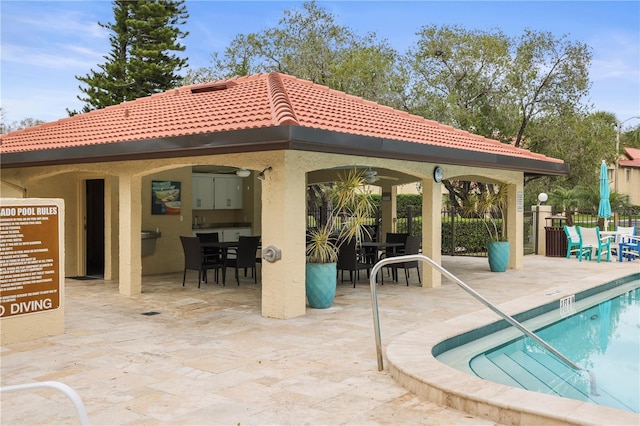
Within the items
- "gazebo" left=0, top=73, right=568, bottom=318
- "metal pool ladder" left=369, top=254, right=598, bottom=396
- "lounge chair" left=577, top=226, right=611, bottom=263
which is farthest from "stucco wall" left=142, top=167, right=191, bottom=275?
"lounge chair" left=577, top=226, right=611, bottom=263

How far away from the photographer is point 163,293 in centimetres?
1102

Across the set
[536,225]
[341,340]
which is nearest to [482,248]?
[536,225]

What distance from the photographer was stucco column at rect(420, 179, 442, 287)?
38.5 feet

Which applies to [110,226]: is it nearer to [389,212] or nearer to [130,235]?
[130,235]

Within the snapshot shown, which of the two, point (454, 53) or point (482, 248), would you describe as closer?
point (482, 248)

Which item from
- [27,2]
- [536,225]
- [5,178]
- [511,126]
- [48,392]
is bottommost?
[48,392]

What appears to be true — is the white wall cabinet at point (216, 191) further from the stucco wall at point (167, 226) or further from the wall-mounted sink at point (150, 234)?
the wall-mounted sink at point (150, 234)

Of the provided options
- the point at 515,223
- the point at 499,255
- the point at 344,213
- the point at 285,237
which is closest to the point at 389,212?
the point at 515,223

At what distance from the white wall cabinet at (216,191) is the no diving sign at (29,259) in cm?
689

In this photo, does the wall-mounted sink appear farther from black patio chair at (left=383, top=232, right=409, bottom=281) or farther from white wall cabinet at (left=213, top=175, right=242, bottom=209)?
black patio chair at (left=383, top=232, right=409, bottom=281)

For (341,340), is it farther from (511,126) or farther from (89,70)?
(89,70)

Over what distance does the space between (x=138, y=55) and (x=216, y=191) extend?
56.3 ft

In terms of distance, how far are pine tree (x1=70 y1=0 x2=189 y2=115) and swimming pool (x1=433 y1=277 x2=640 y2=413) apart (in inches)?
958

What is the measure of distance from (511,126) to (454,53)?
3.96 metres
